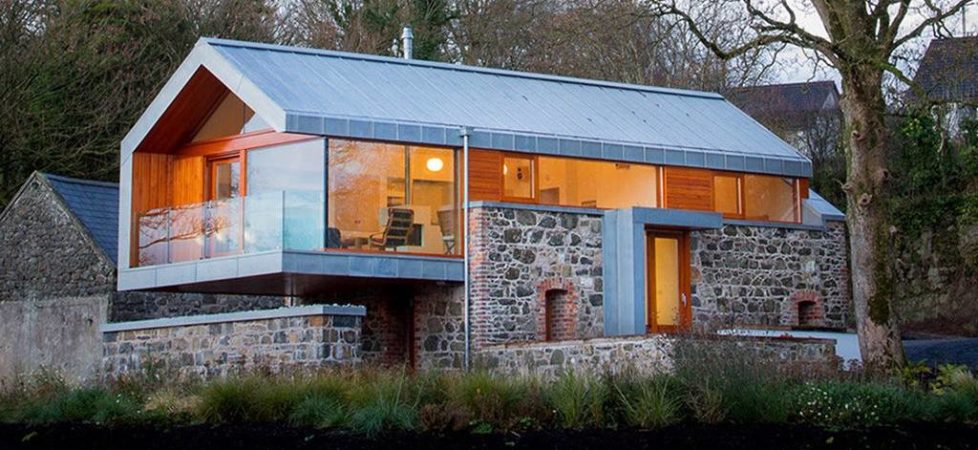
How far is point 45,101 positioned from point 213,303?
6.52m

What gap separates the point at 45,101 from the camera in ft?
110

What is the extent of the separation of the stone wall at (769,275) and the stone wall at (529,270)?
2.10 meters

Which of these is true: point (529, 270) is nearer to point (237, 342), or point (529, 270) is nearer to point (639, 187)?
point (639, 187)

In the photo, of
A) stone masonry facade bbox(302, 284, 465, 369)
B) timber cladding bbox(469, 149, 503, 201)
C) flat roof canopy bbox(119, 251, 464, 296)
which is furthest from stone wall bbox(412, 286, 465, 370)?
timber cladding bbox(469, 149, 503, 201)

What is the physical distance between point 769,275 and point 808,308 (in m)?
1.24

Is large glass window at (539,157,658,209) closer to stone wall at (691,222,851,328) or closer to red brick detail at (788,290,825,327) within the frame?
stone wall at (691,222,851,328)

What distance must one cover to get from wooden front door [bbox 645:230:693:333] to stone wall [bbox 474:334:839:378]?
375 cm

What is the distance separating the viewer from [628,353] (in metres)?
22.3

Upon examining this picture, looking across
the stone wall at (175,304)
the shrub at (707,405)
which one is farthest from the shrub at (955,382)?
the stone wall at (175,304)

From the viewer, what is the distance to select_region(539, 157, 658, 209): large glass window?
86.4ft

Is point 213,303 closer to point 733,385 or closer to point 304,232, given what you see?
point 304,232

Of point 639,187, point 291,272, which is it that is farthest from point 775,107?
point 291,272

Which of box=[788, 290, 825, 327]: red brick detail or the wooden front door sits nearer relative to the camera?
the wooden front door

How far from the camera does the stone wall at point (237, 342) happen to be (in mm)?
22000
